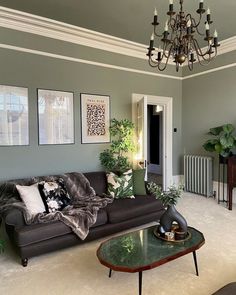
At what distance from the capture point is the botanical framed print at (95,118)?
177 inches

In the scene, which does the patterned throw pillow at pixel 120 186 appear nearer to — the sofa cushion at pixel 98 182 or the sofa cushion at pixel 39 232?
the sofa cushion at pixel 98 182

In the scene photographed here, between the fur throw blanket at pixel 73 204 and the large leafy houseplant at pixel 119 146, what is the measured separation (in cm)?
81

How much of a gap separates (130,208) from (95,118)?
75.9 inches

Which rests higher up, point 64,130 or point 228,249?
point 64,130

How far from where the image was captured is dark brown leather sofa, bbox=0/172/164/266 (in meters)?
2.68

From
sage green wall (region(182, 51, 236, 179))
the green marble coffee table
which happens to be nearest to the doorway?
sage green wall (region(182, 51, 236, 179))

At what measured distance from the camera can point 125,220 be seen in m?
3.42

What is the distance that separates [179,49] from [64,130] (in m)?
2.42

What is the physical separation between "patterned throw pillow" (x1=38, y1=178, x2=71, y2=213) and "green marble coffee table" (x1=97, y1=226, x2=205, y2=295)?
1030 millimetres

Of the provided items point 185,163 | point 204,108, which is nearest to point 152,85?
point 204,108

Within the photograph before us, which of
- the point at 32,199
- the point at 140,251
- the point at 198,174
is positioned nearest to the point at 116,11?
the point at 32,199

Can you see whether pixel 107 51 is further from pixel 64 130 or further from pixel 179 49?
pixel 179 49

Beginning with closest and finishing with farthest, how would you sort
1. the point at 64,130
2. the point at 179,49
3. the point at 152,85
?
the point at 179,49 → the point at 64,130 → the point at 152,85

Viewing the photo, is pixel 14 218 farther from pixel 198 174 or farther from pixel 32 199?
pixel 198 174
